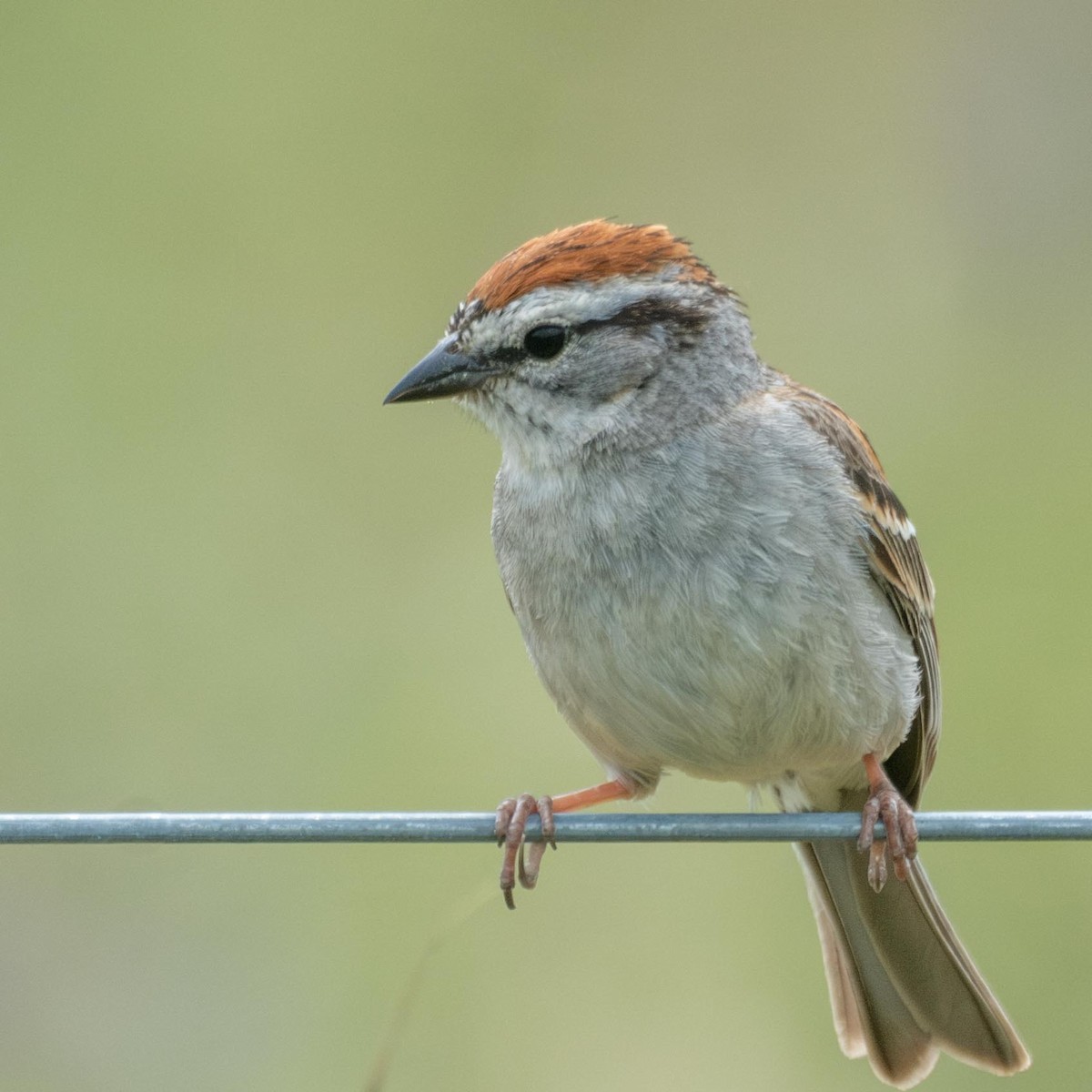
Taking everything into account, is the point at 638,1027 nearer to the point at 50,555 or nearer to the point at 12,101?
the point at 50,555

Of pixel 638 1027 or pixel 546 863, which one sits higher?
pixel 546 863

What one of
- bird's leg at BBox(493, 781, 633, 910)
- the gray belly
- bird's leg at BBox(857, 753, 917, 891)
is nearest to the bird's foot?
bird's leg at BBox(493, 781, 633, 910)

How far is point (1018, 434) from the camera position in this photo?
7.04m

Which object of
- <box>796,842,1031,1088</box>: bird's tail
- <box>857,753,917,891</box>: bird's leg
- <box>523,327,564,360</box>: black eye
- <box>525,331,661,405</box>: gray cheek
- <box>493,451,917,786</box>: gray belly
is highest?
<box>523,327,564,360</box>: black eye

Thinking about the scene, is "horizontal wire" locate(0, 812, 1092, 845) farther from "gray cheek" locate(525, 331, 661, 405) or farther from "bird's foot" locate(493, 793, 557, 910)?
"gray cheek" locate(525, 331, 661, 405)

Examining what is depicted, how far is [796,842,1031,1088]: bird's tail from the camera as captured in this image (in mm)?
4172

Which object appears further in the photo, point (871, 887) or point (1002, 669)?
point (1002, 669)

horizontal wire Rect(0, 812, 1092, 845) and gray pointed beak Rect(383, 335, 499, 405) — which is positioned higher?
gray pointed beak Rect(383, 335, 499, 405)

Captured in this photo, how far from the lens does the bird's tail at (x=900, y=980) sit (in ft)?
13.7

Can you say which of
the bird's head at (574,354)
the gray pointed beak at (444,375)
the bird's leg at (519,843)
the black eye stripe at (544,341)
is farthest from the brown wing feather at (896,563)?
the bird's leg at (519,843)

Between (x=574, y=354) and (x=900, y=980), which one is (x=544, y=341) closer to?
(x=574, y=354)

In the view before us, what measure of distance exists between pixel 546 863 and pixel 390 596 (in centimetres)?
128

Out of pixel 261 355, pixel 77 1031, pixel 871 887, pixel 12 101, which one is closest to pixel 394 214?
pixel 261 355

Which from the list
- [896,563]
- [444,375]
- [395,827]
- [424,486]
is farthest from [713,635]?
[424,486]
